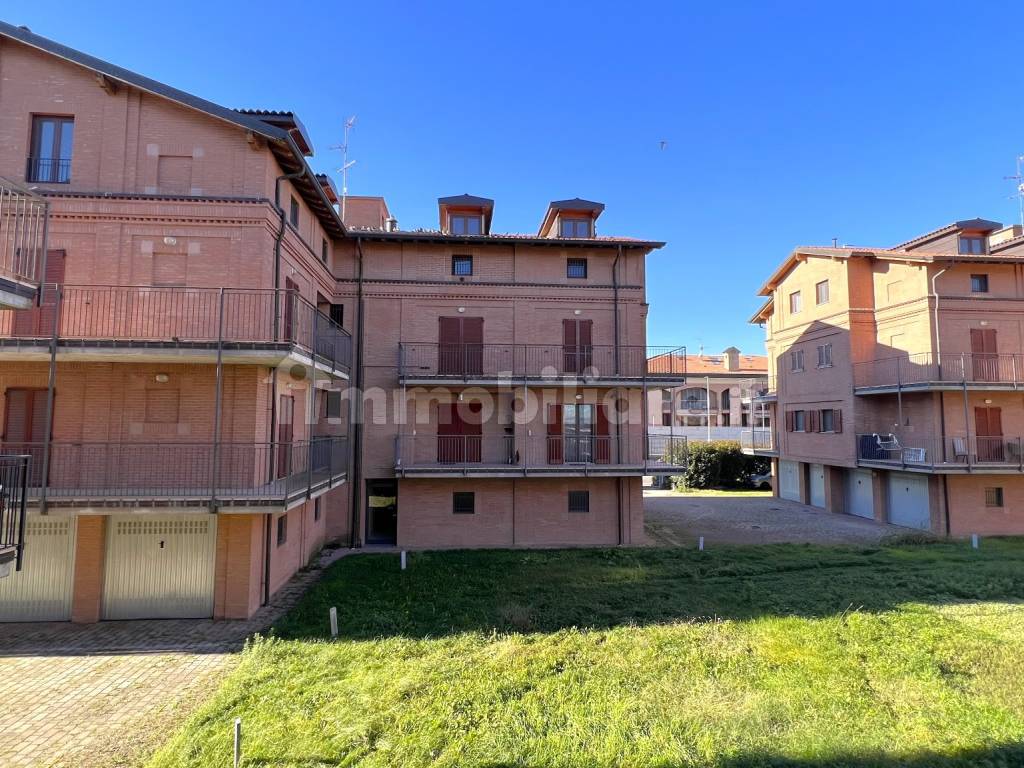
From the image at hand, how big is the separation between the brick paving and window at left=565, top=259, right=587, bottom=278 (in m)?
12.8

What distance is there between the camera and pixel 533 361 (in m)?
17.0

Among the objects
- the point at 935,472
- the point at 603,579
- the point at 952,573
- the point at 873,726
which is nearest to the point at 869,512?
the point at 935,472

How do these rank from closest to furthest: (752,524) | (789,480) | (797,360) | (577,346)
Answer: (577,346), (752,524), (797,360), (789,480)

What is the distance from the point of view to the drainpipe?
54.4 feet

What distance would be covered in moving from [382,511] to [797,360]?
21.2 m

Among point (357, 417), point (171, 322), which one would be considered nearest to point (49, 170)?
point (171, 322)

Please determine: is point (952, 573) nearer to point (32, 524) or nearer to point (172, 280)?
point (172, 280)

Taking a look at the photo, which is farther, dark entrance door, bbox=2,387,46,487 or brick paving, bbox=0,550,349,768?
dark entrance door, bbox=2,387,46,487

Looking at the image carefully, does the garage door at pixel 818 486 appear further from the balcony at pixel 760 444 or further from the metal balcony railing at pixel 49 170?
the metal balcony railing at pixel 49 170

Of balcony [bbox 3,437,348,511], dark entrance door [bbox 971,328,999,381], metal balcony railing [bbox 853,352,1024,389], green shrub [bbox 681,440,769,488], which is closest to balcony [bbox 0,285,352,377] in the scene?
balcony [bbox 3,437,348,511]

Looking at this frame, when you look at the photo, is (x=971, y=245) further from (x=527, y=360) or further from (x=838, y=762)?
(x=838, y=762)

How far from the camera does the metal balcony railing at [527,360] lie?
1684 cm

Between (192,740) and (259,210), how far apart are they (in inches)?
375

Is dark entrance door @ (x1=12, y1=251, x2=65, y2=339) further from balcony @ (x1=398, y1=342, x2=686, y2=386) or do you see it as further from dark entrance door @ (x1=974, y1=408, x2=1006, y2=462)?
dark entrance door @ (x1=974, y1=408, x2=1006, y2=462)
